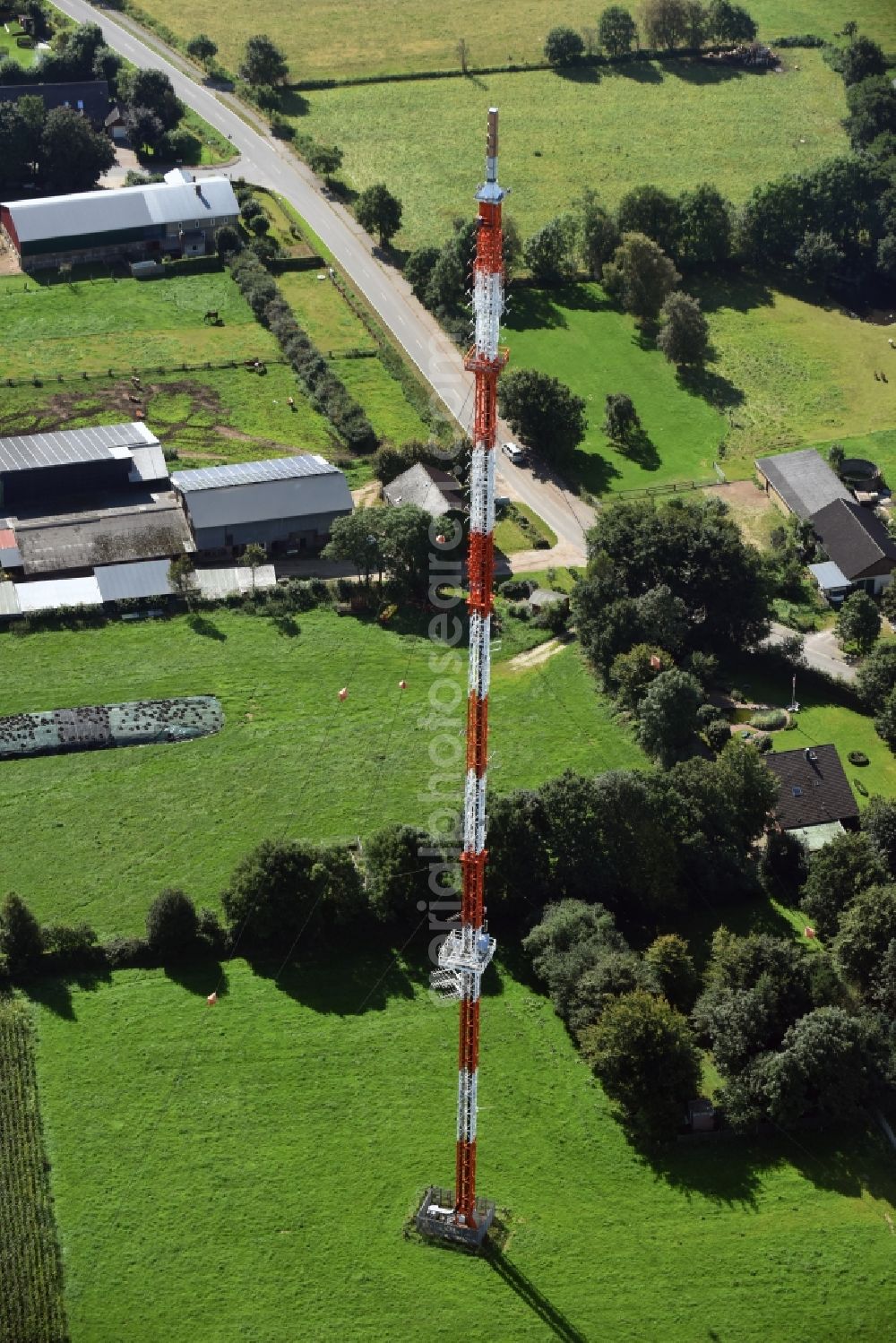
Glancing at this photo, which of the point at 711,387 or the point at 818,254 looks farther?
the point at 818,254

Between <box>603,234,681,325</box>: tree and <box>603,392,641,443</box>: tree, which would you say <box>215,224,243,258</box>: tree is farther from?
<box>603,392,641,443</box>: tree

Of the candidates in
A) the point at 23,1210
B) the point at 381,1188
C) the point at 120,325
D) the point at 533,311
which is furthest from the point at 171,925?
the point at 533,311

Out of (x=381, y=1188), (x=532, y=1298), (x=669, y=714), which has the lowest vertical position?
(x=532, y=1298)

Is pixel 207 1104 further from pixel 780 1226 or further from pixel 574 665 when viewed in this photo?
Answer: pixel 574 665

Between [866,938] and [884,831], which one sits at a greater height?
[884,831]

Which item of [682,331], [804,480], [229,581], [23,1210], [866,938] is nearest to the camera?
[23,1210]

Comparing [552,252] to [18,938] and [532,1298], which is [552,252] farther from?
[532,1298]

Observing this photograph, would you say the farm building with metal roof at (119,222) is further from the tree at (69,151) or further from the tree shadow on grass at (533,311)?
the tree shadow on grass at (533,311)
